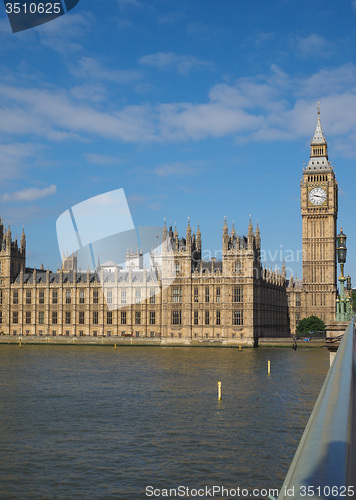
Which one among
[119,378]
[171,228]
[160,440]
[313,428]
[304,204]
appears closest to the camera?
[313,428]

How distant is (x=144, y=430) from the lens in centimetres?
3112

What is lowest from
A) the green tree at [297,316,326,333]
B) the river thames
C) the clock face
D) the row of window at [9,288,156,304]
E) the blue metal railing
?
the river thames

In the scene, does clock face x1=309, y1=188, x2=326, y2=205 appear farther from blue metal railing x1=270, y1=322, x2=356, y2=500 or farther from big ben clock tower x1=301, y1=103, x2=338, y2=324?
blue metal railing x1=270, y1=322, x2=356, y2=500

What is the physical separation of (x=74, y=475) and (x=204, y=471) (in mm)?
5563

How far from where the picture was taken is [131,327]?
387ft

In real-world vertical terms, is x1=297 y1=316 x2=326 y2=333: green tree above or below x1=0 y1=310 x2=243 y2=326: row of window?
below

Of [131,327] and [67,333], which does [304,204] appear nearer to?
[131,327]

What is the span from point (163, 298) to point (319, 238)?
4667 centimetres

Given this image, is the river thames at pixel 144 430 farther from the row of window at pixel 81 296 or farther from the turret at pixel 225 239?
the row of window at pixel 81 296

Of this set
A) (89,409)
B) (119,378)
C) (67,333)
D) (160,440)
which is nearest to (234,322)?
(67,333)

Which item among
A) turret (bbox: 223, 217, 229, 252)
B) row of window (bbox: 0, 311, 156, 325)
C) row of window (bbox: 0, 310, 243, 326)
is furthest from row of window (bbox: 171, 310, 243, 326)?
turret (bbox: 223, 217, 229, 252)

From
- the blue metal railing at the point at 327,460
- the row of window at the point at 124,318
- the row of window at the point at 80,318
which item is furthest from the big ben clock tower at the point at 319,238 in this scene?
the blue metal railing at the point at 327,460

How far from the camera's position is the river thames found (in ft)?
74.7

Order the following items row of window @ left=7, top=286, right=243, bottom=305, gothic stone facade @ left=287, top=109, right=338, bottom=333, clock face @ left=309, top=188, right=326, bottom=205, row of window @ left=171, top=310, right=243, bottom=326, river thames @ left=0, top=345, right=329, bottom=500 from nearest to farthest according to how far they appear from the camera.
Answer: river thames @ left=0, top=345, right=329, bottom=500 → row of window @ left=171, top=310, right=243, bottom=326 → row of window @ left=7, top=286, right=243, bottom=305 → gothic stone facade @ left=287, top=109, right=338, bottom=333 → clock face @ left=309, top=188, right=326, bottom=205
